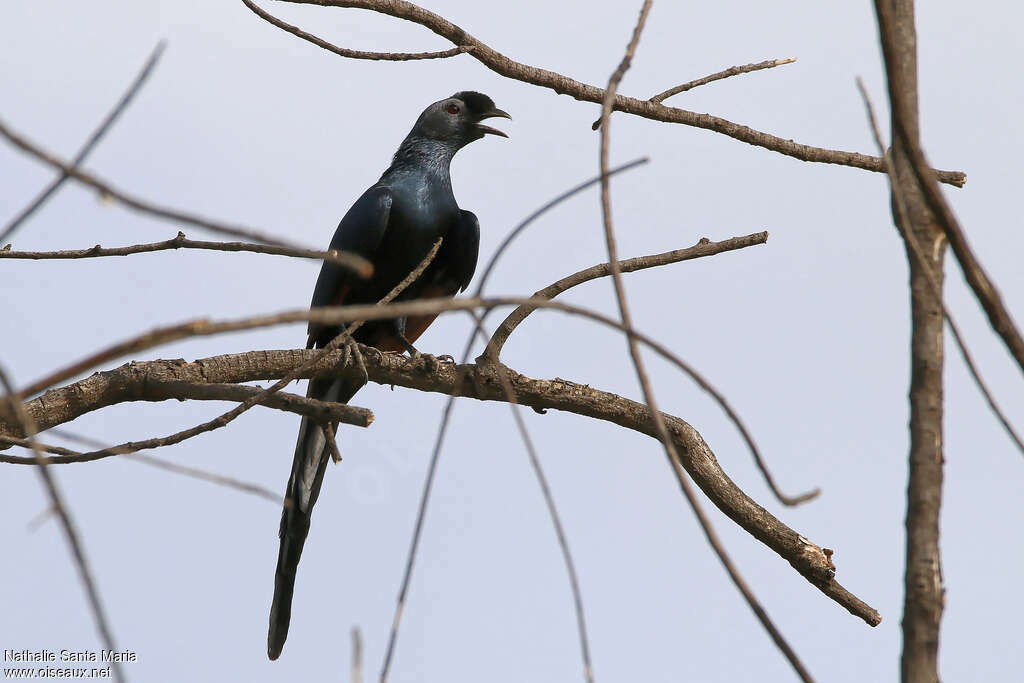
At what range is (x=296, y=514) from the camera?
4.10m

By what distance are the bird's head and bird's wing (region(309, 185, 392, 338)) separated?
0.61m

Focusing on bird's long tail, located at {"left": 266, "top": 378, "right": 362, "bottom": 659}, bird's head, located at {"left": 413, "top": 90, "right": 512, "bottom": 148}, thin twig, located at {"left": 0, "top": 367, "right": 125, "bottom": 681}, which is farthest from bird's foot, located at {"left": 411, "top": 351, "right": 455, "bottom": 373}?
thin twig, located at {"left": 0, "top": 367, "right": 125, "bottom": 681}

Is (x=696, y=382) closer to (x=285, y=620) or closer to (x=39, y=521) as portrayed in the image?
(x=39, y=521)

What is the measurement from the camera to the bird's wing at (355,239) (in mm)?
4566

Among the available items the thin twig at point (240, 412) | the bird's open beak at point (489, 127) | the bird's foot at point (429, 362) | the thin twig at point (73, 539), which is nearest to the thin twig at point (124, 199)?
the thin twig at point (73, 539)

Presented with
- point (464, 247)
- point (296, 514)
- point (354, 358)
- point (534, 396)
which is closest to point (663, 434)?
point (534, 396)

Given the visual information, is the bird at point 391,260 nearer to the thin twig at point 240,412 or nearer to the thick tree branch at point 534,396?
the thick tree branch at point 534,396

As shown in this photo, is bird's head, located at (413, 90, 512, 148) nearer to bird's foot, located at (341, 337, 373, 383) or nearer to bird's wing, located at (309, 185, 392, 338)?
bird's wing, located at (309, 185, 392, 338)

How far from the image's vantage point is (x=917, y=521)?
131cm

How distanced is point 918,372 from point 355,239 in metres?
3.55

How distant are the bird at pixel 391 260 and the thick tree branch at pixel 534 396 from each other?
2.61 ft

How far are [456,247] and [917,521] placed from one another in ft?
12.1

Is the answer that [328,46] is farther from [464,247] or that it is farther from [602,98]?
[464,247]

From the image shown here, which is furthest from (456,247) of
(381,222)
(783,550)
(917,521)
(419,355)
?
(917,521)
